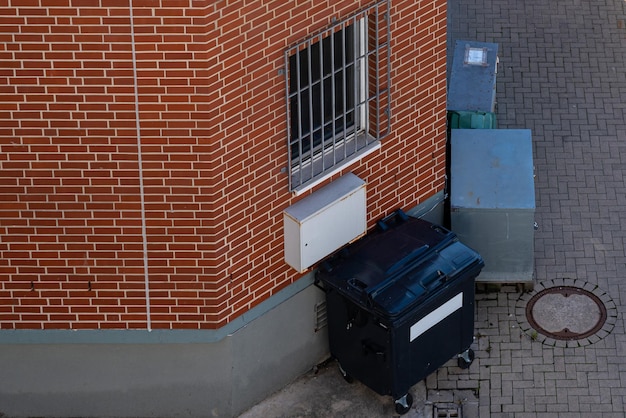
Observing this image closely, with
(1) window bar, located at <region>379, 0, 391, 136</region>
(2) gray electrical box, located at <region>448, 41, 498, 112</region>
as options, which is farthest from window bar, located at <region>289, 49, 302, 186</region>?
(2) gray electrical box, located at <region>448, 41, 498, 112</region>

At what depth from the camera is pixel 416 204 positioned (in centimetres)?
1412

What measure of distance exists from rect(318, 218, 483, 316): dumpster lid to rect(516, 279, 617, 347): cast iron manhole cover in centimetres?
161

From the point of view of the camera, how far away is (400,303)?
1268 cm

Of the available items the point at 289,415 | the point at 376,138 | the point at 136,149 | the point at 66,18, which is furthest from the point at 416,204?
the point at 66,18

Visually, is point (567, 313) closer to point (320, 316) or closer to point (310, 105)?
point (320, 316)

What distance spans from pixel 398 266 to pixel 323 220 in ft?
2.58

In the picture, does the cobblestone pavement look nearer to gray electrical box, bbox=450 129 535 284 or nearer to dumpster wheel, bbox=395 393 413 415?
dumpster wheel, bbox=395 393 413 415

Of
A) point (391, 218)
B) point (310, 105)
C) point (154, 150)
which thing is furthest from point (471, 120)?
point (154, 150)

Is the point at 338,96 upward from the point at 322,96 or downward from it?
downward

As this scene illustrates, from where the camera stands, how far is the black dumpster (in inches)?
504

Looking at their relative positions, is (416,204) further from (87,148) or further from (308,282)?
(87,148)

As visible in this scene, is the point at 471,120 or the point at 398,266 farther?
the point at 471,120

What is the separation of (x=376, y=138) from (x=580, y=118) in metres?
4.63

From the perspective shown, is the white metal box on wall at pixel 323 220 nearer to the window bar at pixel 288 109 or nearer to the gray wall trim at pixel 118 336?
the window bar at pixel 288 109
